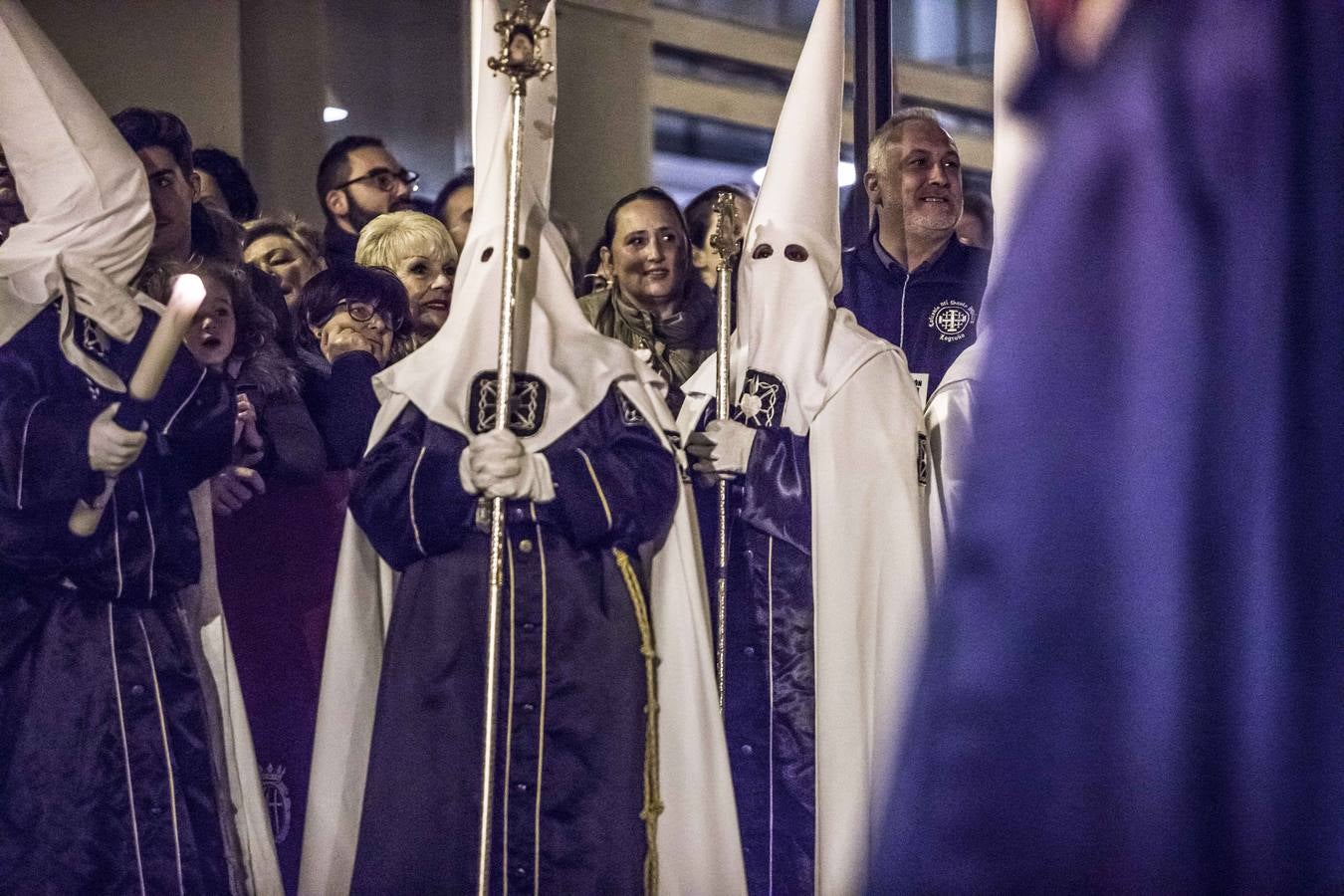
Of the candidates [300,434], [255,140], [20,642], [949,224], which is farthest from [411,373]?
[255,140]

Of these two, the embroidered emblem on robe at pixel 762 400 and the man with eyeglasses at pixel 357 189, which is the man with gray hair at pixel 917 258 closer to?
the embroidered emblem on robe at pixel 762 400

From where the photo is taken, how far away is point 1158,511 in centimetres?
124

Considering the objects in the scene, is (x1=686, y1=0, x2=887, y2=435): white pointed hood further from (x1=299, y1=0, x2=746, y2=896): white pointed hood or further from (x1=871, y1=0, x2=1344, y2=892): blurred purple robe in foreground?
(x1=871, y1=0, x2=1344, y2=892): blurred purple robe in foreground

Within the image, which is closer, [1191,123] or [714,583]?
[1191,123]

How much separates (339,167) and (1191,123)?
5.11m

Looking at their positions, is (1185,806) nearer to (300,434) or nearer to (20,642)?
(20,642)

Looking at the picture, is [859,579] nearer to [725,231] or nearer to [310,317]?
[725,231]

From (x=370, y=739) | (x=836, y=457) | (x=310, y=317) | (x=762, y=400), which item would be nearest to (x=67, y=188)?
(x=310, y=317)

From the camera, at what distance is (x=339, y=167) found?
6.16 meters

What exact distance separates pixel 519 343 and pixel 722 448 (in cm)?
65

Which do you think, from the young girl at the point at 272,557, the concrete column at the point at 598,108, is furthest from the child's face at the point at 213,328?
the concrete column at the point at 598,108

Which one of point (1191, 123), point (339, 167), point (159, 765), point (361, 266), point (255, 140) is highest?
point (255, 140)

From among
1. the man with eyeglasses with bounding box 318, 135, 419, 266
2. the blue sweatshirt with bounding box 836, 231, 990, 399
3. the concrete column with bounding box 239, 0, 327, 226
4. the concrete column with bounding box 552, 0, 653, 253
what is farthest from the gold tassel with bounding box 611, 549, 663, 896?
the concrete column with bounding box 552, 0, 653, 253

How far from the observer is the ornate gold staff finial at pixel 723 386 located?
4.58 meters
